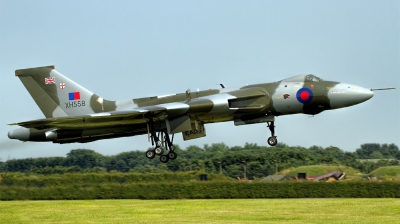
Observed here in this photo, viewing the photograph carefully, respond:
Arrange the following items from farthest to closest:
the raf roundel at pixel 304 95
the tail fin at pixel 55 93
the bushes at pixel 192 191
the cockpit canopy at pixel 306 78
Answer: the bushes at pixel 192 191, the tail fin at pixel 55 93, the cockpit canopy at pixel 306 78, the raf roundel at pixel 304 95

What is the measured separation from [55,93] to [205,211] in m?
9.94

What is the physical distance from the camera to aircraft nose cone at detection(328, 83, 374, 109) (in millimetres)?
31672

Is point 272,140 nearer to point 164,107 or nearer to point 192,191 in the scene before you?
point 164,107

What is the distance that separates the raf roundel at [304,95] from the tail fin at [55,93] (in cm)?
928

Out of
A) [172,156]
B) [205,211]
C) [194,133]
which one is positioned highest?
[194,133]

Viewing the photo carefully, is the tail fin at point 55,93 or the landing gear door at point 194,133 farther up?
the tail fin at point 55,93

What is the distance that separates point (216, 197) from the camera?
37094 mm

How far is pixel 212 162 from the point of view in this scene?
157ft

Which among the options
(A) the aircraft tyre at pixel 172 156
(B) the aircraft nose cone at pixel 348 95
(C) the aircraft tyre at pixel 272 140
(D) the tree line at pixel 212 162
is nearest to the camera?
(B) the aircraft nose cone at pixel 348 95

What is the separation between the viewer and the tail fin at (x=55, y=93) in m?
35.2

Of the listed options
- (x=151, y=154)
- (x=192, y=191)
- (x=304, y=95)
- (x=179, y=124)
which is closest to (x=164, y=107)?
(x=179, y=124)

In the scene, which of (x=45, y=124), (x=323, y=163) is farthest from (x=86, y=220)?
(x=323, y=163)

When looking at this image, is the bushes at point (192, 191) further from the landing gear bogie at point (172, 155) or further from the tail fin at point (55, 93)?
the tail fin at point (55, 93)

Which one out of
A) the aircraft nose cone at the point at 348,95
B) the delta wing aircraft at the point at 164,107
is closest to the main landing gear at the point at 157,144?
the delta wing aircraft at the point at 164,107
